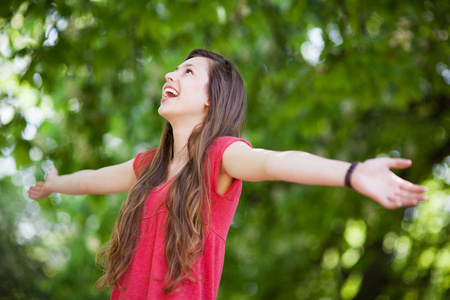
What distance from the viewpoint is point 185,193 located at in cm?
201

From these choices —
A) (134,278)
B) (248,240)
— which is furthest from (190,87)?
(248,240)

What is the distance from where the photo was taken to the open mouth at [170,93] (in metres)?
2.23

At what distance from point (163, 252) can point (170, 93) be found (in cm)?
61

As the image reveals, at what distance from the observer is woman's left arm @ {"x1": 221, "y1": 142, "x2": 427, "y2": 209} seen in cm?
150

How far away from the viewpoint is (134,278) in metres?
2.04

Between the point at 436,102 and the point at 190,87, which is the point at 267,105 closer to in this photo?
the point at 436,102

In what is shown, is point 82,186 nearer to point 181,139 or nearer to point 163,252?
point 181,139

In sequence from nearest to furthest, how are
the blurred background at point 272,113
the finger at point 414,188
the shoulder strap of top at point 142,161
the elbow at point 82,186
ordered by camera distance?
1. the finger at point 414,188
2. the shoulder strap of top at point 142,161
3. the elbow at point 82,186
4. the blurred background at point 272,113

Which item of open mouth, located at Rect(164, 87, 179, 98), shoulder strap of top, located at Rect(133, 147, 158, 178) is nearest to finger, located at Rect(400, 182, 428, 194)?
open mouth, located at Rect(164, 87, 179, 98)

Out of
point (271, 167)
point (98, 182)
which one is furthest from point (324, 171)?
point (98, 182)

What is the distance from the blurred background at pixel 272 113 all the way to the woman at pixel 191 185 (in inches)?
60.6

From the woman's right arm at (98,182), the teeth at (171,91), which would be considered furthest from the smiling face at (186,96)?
the woman's right arm at (98,182)

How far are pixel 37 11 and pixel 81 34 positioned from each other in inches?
28.2

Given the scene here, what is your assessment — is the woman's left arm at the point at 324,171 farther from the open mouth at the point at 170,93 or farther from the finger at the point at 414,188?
the open mouth at the point at 170,93
